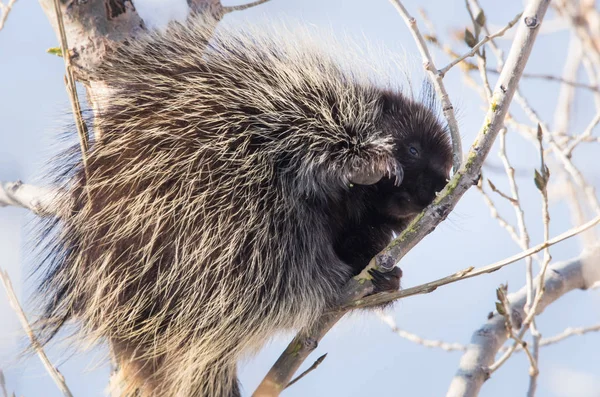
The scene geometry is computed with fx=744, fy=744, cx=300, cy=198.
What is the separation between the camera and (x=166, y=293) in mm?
2348

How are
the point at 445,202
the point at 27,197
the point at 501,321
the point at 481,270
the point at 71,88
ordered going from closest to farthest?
the point at 481,270
the point at 71,88
the point at 445,202
the point at 27,197
the point at 501,321

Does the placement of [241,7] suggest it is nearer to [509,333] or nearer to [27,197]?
[27,197]

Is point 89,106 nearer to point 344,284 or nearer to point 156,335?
point 156,335

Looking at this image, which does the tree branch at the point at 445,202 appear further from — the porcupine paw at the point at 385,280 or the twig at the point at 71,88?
the twig at the point at 71,88

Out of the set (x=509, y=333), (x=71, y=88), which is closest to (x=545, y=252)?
(x=509, y=333)

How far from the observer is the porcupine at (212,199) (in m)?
2.34

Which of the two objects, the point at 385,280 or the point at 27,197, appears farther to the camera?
the point at 27,197

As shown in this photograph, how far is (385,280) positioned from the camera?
2328 millimetres

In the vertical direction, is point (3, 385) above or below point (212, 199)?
below

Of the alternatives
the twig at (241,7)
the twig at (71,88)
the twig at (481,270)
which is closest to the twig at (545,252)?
the twig at (481,270)

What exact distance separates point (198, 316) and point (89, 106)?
0.79 m

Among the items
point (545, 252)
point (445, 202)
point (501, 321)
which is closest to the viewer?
point (445, 202)

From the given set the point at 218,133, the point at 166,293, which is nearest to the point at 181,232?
the point at 166,293

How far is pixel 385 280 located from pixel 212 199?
62 centimetres
